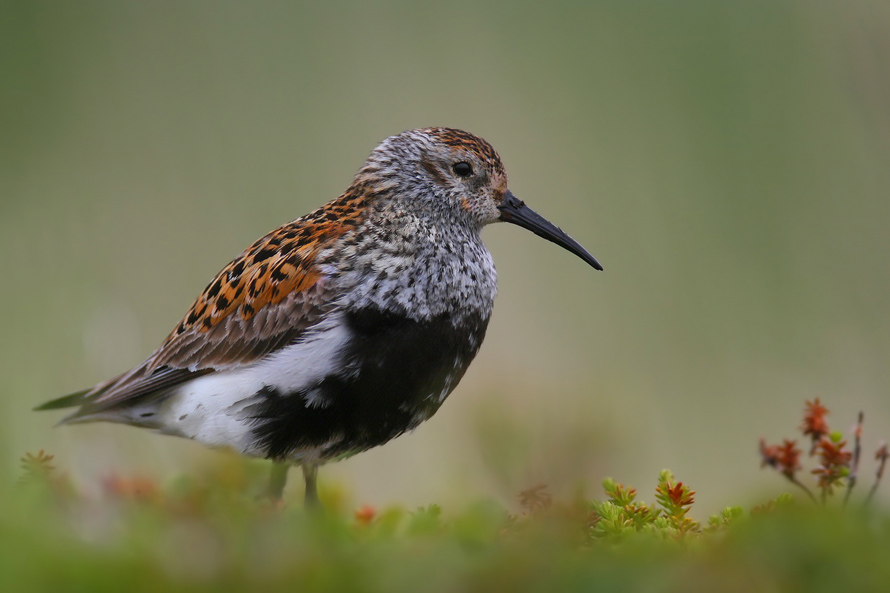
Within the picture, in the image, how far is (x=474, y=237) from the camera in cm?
377

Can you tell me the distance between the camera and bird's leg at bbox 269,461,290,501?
3.44m

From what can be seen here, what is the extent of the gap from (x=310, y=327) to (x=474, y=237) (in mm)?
873

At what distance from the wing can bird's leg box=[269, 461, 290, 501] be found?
0.42 m

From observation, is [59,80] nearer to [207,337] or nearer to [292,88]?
[292,88]

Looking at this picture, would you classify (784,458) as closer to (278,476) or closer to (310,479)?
(310,479)

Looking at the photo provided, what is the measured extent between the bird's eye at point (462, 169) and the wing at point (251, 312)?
16.7 inches

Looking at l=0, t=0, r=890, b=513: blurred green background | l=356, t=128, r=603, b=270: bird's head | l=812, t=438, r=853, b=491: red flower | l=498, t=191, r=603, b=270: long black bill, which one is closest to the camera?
l=812, t=438, r=853, b=491: red flower

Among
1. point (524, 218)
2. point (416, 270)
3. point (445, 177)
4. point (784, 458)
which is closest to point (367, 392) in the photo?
point (416, 270)

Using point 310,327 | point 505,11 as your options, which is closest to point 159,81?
point 505,11

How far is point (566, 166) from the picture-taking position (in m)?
6.51

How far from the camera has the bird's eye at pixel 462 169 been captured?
151 inches

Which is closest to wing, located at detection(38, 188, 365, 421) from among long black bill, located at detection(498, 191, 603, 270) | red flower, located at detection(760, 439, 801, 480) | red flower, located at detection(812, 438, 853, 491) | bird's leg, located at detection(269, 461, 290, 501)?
bird's leg, located at detection(269, 461, 290, 501)

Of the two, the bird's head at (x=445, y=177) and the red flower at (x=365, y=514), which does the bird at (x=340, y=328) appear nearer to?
the bird's head at (x=445, y=177)

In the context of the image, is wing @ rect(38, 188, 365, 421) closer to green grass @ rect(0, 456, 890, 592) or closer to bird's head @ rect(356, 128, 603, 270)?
bird's head @ rect(356, 128, 603, 270)
